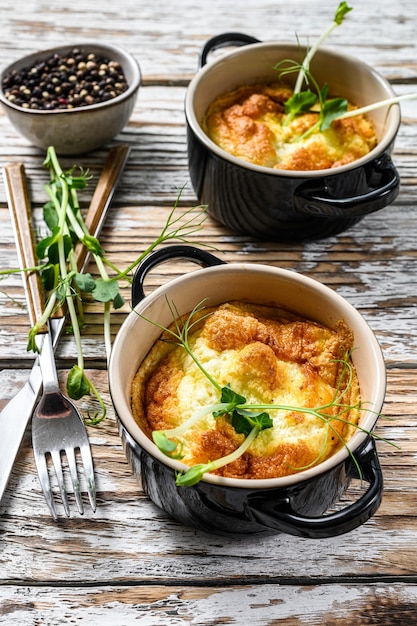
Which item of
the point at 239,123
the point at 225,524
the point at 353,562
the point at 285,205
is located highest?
the point at 239,123

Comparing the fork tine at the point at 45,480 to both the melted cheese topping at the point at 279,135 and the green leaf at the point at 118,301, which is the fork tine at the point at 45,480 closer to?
the green leaf at the point at 118,301

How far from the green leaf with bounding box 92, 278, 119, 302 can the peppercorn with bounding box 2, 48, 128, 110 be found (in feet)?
2.03

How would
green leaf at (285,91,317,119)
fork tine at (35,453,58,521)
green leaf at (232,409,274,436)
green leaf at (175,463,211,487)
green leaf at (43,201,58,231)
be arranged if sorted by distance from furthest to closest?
green leaf at (285,91,317,119)
green leaf at (43,201,58,231)
fork tine at (35,453,58,521)
green leaf at (232,409,274,436)
green leaf at (175,463,211,487)

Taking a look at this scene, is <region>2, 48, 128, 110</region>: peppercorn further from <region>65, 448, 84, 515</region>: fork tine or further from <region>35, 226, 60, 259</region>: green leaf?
<region>65, 448, 84, 515</region>: fork tine

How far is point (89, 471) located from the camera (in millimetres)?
1505

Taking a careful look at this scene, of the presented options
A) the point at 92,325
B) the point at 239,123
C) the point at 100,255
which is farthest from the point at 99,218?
the point at 239,123

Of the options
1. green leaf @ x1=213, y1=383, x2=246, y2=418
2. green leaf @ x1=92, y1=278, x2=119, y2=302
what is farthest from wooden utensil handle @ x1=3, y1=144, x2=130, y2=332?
green leaf @ x1=213, y1=383, x2=246, y2=418

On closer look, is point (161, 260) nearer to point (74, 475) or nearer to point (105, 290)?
point (105, 290)

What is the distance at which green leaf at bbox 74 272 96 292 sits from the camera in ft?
5.70

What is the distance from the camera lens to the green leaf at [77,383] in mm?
1582

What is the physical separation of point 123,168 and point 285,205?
539 mm

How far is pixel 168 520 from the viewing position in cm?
148

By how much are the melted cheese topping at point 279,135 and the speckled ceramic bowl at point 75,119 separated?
24cm

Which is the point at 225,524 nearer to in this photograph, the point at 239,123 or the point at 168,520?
the point at 168,520
